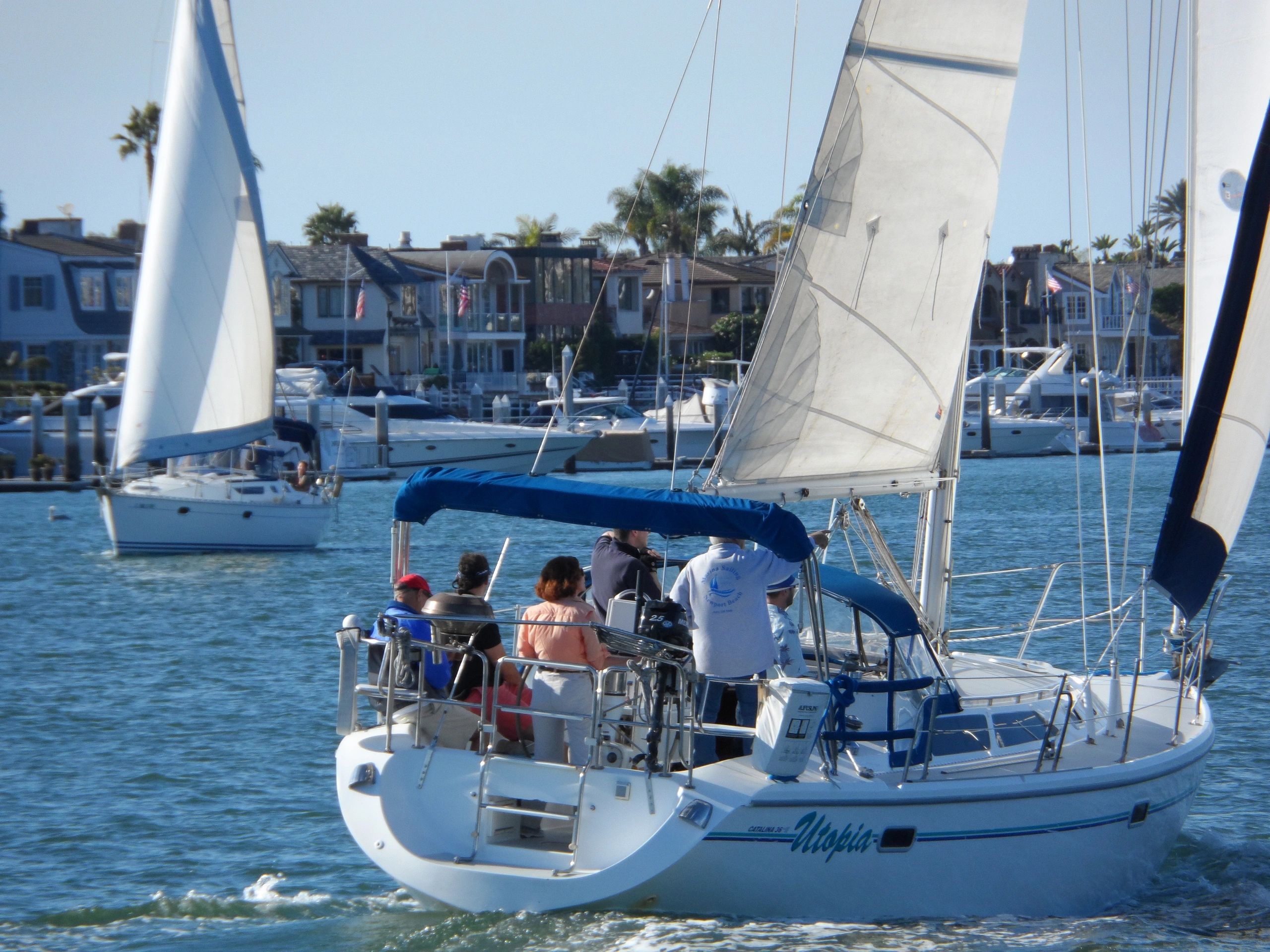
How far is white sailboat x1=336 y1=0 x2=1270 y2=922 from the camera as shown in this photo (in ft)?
23.2

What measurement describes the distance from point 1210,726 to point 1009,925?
2.40 m

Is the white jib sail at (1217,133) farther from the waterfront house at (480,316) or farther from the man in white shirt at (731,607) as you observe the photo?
the waterfront house at (480,316)

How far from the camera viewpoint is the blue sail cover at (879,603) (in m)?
7.82

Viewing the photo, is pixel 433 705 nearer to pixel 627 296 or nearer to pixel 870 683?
pixel 870 683

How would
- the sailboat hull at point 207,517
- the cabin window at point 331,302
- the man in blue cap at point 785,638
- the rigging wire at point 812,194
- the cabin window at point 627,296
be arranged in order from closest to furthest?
1. the man in blue cap at point 785,638
2. the rigging wire at point 812,194
3. the sailboat hull at point 207,517
4. the cabin window at point 331,302
5. the cabin window at point 627,296

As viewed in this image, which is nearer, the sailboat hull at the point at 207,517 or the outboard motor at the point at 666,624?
the outboard motor at the point at 666,624

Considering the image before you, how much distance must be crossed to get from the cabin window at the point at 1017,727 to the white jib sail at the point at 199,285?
75.8 ft

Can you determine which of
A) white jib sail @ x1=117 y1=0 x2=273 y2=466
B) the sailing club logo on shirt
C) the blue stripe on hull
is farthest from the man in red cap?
white jib sail @ x1=117 y1=0 x2=273 y2=466

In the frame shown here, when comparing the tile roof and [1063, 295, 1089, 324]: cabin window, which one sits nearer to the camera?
the tile roof

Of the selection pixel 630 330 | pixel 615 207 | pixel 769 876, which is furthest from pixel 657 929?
pixel 615 207

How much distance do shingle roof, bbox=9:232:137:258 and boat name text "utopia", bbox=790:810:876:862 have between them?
55483mm

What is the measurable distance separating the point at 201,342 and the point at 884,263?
22.2 m

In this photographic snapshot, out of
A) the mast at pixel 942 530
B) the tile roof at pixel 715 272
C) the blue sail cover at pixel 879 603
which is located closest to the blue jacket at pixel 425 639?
the blue sail cover at pixel 879 603

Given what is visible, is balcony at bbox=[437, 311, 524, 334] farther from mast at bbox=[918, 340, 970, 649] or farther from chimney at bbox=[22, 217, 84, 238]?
mast at bbox=[918, 340, 970, 649]
